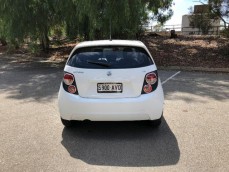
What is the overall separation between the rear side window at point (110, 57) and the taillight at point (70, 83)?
208 mm

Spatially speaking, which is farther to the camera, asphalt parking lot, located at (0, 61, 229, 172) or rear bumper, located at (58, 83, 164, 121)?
rear bumper, located at (58, 83, 164, 121)

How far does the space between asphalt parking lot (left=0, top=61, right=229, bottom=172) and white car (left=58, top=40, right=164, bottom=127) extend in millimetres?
410

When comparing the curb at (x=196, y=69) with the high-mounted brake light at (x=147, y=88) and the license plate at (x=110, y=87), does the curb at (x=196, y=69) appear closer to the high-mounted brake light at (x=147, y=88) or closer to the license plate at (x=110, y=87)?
the high-mounted brake light at (x=147, y=88)

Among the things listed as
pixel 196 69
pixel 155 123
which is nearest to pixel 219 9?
pixel 196 69

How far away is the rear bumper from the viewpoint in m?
5.22

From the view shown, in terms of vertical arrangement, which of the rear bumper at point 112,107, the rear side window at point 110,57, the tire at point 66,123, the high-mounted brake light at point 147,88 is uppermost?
the rear side window at point 110,57

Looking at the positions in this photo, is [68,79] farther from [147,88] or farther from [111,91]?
[147,88]

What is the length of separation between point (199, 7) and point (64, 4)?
6.86 metres

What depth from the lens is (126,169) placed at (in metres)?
4.27

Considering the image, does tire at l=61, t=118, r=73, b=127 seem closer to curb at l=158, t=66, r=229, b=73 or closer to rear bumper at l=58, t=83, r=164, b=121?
rear bumper at l=58, t=83, r=164, b=121

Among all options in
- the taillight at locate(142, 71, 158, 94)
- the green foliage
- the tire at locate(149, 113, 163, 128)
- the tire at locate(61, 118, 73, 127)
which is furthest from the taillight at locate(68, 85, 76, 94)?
the green foliage

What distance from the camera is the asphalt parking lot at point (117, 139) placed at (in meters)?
4.42

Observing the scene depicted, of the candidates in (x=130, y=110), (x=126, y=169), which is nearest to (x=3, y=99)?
(x=130, y=110)

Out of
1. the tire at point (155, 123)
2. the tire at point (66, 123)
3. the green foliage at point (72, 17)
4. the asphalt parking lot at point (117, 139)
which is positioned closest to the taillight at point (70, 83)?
the tire at point (66, 123)
